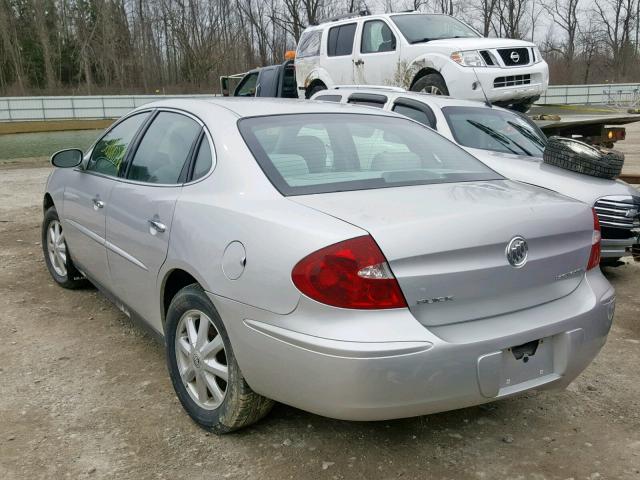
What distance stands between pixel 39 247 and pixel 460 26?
7.11 metres

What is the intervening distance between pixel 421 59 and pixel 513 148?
132 inches

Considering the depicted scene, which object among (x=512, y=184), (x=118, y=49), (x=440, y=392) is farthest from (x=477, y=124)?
(x=118, y=49)

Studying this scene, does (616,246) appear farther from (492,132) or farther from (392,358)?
(392,358)

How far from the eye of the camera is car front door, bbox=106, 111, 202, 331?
3133 millimetres

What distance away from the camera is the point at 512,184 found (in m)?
3.04

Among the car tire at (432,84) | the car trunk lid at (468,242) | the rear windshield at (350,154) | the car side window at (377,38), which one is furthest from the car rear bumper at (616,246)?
the car side window at (377,38)

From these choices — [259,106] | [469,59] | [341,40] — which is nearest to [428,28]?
[469,59]

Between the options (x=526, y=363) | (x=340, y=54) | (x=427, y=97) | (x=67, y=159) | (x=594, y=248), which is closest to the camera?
(x=526, y=363)

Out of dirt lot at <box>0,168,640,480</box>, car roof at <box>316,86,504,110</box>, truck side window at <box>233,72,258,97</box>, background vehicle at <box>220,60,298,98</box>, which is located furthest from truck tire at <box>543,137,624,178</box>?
truck side window at <box>233,72,258,97</box>

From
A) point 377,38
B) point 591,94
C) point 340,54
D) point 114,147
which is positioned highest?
point 377,38

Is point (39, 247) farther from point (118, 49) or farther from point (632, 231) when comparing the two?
point (118, 49)

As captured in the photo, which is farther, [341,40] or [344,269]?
[341,40]

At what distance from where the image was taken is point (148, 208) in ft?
10.6

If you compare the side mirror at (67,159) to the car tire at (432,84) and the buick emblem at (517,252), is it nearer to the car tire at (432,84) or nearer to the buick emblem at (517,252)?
the buick emblem at (517,252)
